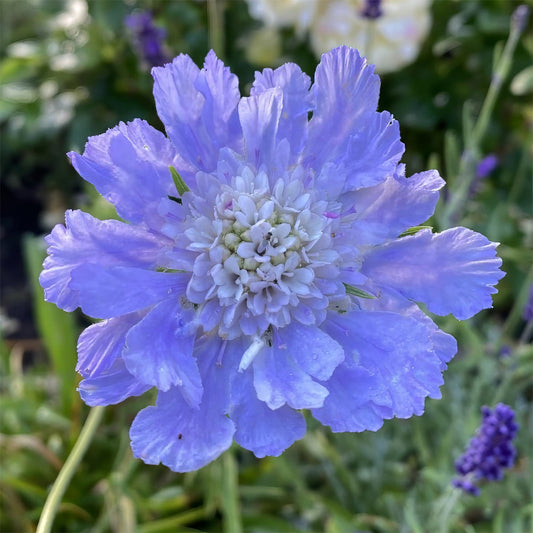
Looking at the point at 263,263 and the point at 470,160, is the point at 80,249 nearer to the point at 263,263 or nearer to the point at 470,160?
the point at 263,263

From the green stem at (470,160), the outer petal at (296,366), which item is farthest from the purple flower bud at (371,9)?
the outer petal at (296,366)

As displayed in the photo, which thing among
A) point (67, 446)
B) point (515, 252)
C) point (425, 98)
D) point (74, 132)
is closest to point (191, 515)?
point (67, 446)

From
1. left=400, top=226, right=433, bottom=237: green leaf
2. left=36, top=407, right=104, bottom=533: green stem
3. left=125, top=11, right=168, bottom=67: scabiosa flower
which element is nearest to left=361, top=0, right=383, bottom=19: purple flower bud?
left=125, top=11, right=168, bottom=67: scabiosa flower

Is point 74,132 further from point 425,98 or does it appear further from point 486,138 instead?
point 486,138

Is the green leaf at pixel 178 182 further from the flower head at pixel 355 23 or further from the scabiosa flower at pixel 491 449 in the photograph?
the flower head at pixel 355 23

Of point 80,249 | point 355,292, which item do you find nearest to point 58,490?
point 80,249
